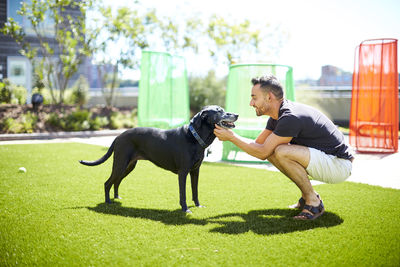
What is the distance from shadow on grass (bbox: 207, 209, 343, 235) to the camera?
3180mm

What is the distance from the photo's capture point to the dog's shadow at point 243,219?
321 cm

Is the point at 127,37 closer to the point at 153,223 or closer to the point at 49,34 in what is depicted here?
the point at 49,34

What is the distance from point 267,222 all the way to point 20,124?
10268 millimetres

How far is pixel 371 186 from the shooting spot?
5047 millimetres

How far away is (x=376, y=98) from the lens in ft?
30.2

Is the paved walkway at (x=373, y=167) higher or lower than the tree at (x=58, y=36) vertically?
lower

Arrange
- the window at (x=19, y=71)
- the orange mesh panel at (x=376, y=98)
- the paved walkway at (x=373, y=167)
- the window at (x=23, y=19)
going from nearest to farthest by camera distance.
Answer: the paved walkway at (x=373, y=167) → the orange mesh panel at (x=376, y=98) → the window at (x=23, y=19) → the window at (x=19, y=71)

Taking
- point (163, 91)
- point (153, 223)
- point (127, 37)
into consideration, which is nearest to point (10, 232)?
point (153, 223)

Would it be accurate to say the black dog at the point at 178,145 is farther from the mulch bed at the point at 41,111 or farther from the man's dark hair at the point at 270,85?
the mulch bed at the point at 41,111

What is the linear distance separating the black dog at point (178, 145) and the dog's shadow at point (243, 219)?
0.26 m

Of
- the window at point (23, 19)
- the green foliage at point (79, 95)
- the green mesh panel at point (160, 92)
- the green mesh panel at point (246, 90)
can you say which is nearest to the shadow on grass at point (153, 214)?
the green mesh panel at point (246, 90)

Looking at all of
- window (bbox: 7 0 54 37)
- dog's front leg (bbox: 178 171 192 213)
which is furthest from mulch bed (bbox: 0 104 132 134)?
dog's front leg (bbox: 178 171 192 213)

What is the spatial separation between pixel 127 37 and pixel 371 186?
14108 mm

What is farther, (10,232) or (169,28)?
(169,28)
